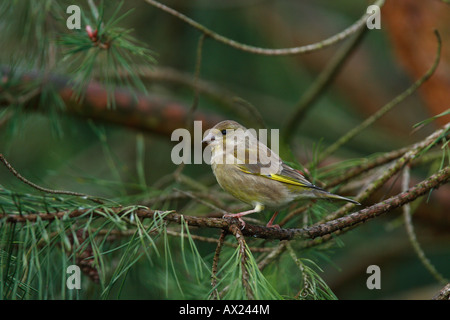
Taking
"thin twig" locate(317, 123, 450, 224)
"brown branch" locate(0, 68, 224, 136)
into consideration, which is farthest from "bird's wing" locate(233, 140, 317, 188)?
"brown branch" locate(0, 68, 224, 136)

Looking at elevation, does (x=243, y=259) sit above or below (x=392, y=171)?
below

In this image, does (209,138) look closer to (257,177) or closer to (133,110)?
(257,177)

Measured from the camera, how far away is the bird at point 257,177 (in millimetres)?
2289

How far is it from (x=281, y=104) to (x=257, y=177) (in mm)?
2589

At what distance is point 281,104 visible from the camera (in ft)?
16.0

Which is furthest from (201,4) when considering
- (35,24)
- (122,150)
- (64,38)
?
(64,38)

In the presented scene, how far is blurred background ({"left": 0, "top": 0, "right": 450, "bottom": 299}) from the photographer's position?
319 cm

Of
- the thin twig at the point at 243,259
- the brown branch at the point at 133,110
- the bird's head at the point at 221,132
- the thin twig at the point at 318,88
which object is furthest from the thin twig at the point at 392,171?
the brown branch at the point at 133,110

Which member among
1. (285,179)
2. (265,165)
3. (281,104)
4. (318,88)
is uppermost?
(281,104)

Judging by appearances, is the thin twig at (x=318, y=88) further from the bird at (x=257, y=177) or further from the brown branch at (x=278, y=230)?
the brown branch at (x=278, y=230)

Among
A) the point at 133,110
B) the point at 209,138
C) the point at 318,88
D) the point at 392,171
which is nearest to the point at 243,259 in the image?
the point at 392,171

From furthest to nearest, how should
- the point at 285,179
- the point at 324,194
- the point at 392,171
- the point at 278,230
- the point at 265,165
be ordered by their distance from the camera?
1. the point at 265,165
2. the point at 285,179
3. the point at 324,194
4. the point at 392,171
5. the point at 278,230

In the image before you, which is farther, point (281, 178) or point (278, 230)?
point (281, 178)

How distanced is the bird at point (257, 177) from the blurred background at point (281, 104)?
46 centimetres
